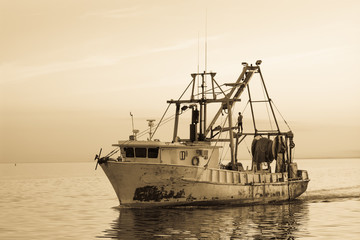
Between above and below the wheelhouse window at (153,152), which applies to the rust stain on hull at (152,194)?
below

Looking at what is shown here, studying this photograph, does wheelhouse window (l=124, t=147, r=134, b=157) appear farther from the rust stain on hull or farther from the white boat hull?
the rust stain on hull

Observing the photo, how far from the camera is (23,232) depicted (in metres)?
32.2

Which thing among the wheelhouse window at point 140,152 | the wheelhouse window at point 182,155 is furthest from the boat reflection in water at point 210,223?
the wheelhouse window at point 140,152

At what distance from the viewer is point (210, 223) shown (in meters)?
33.8

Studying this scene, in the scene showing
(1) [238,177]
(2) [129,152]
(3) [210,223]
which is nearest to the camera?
(3) [210,223]

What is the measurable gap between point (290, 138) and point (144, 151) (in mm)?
16828

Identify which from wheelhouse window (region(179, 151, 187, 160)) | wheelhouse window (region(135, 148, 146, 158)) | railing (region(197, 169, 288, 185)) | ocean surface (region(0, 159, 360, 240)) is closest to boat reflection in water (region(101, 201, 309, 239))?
ocean surface (region(0, 159, 360, 240))

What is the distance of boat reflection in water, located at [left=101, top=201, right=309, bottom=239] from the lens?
29688 mm

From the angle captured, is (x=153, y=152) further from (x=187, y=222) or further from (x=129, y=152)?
(x=187, y=222)

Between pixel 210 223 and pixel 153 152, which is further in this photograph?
pixel 153 152

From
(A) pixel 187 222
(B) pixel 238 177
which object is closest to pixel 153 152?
(A) pixel 187 222

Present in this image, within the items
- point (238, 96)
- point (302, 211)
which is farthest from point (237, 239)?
point (238, 96)

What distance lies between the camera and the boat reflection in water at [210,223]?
97.4 feet

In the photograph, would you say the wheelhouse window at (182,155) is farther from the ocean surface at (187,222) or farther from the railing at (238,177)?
the ocean surface at (187,222)
